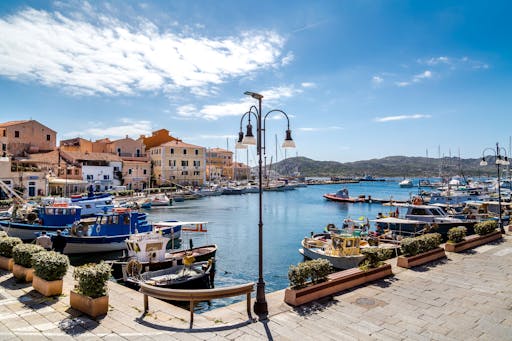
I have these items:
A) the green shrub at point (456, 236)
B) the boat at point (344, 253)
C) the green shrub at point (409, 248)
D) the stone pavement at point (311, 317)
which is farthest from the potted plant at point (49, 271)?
the green shrub at point (456, 236)

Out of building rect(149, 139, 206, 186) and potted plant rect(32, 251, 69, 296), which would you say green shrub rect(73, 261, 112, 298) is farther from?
building rect(149, 139, 206, 186)

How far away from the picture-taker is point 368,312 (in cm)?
980

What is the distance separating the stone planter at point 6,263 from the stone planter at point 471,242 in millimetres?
19594

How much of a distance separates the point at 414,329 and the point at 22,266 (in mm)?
12742

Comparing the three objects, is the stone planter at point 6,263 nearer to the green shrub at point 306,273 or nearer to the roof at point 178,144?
the green shrub at point 306,273

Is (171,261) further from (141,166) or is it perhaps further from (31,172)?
(141,166)

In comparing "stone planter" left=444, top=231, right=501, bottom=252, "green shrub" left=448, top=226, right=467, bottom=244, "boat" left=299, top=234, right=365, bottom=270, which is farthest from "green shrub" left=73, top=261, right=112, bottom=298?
"green shrub" left=448, top=226, right=467, bottom=244

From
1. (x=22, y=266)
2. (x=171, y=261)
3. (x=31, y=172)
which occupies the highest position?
(x=31, y=172)

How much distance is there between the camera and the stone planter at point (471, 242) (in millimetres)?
17453

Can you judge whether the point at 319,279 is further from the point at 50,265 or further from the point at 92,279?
the point at 50,265

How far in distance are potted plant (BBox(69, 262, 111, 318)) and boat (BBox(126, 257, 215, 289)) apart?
5207 millimetres

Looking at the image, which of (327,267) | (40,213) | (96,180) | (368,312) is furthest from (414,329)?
(96,180)

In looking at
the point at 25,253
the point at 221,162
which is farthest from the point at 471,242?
the point at 221,162

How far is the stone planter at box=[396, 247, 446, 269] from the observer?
14.4 metres
